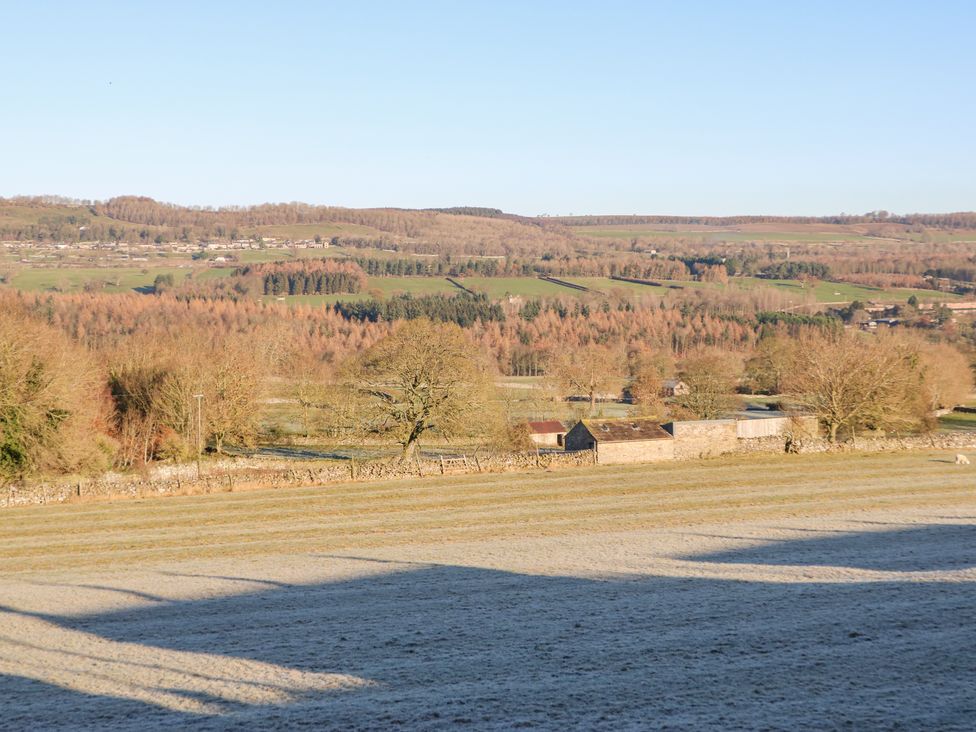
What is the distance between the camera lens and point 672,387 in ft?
275

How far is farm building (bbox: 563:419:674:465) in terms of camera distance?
43.8 metres

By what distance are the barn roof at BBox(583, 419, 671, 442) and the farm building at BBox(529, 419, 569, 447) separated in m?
12.0

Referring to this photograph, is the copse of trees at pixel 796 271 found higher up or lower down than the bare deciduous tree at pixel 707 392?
higher up

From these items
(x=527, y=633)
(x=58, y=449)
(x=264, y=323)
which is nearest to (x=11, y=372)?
(x=58, y=449)

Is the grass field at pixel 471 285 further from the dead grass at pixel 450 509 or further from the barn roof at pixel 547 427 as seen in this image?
the dead grass at pixel 450 509

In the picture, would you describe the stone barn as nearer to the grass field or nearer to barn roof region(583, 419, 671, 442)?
barn roof region(583, 419, 671, 442)

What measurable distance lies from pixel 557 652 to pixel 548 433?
4474cm

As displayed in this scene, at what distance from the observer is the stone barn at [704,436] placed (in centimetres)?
4859

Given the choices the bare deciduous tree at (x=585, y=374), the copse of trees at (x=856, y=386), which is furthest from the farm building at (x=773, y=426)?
the bare deciduous tree at (x=585, y=374)

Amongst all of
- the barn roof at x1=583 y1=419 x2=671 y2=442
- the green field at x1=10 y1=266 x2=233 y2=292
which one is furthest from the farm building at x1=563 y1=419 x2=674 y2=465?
the green field at x1=10 y1=266 x2=233 y2=292

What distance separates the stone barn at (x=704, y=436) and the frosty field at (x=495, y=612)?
14.3 m

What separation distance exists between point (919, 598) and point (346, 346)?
89126mm

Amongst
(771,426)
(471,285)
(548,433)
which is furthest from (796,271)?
(548,433)

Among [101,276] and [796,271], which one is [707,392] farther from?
[796,271]
